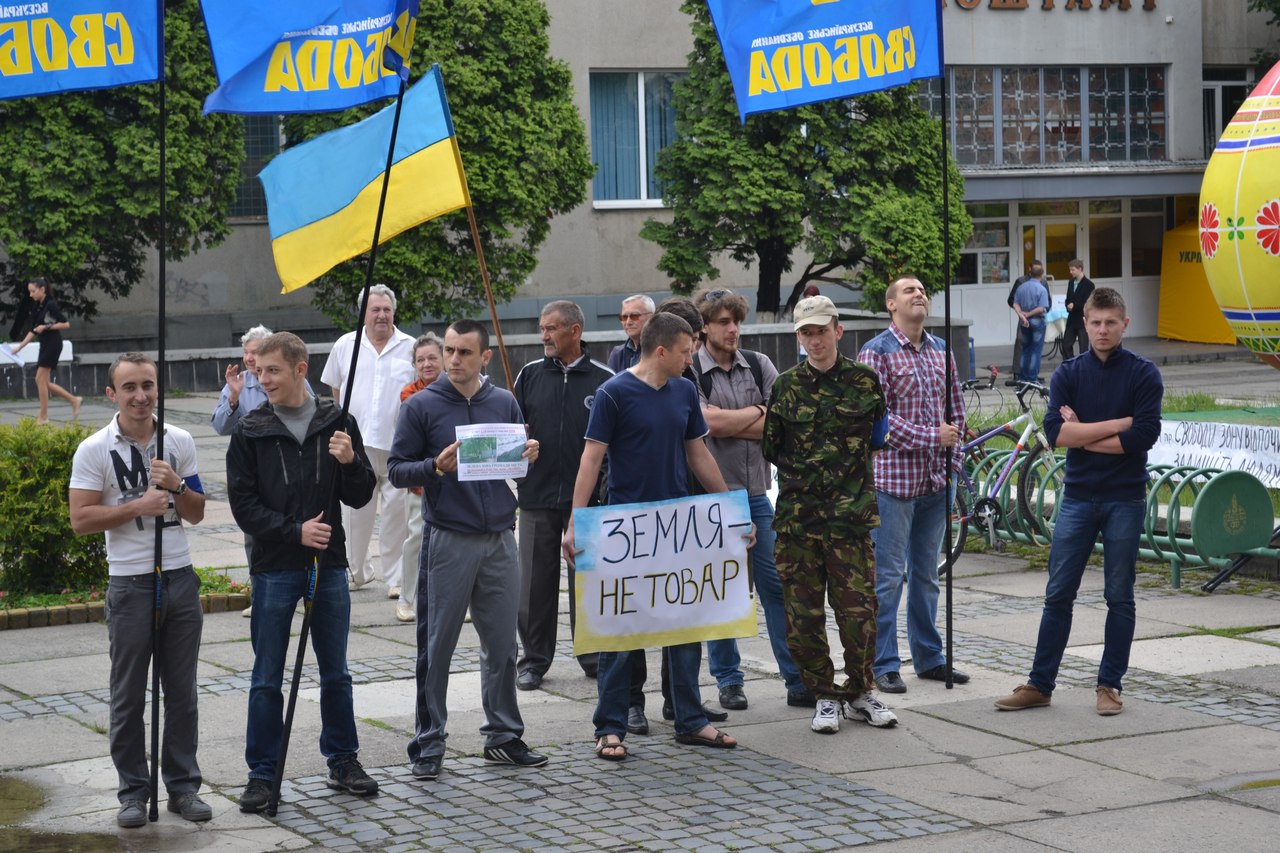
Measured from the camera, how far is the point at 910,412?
8.59 meters

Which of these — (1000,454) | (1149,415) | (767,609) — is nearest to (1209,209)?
(1000,454)

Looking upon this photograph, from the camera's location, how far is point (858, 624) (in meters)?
7.75

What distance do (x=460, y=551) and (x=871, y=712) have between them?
217cm

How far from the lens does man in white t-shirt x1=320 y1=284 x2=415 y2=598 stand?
1084 cm

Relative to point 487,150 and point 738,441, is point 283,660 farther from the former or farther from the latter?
point 487,150

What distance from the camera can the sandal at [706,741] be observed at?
7.50m

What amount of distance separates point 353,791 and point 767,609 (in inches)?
102

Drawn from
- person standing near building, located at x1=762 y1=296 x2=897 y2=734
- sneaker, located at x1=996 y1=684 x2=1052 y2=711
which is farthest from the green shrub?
sneaker, located at x1=996 y1=684 x2=1052 y2=711

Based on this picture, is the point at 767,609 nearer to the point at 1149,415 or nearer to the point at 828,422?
the point at 828,422

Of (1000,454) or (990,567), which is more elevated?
(1000,454)

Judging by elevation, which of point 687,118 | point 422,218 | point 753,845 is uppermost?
point 687,118

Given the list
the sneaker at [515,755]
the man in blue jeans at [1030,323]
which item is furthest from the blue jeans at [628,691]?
the man in blue jeans at [1030,323]

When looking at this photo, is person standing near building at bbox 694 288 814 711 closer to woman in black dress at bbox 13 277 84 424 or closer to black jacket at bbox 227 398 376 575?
black jacket at bbox 227 398 376 575

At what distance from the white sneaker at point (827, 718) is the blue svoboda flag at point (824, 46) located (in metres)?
3.27
